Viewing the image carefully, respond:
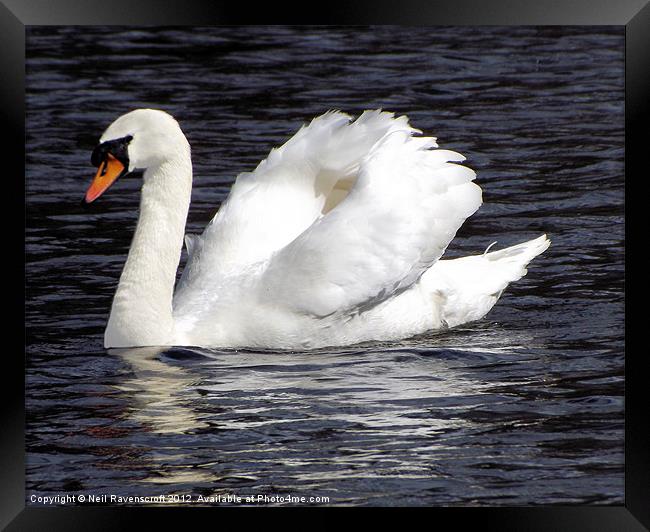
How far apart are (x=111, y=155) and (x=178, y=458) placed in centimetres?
212

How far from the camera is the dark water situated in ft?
25.5

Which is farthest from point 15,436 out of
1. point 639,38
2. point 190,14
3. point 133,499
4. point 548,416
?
point 639,38

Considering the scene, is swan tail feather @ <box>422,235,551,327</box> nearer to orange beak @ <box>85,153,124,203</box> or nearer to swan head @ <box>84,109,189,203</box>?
swan head @ <box>84,109,189,203</box>

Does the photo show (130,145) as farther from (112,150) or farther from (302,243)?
(302,243)

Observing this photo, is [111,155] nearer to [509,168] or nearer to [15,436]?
[15,436]

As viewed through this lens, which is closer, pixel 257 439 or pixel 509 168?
pixel 257 439

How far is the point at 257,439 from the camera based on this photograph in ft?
26.7

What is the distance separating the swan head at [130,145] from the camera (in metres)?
9.38

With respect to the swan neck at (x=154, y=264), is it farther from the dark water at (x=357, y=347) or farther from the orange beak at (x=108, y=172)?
the orange beak at (x=108, y=172)

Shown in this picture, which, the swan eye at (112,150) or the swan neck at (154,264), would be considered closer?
the swan eye at (112,150)

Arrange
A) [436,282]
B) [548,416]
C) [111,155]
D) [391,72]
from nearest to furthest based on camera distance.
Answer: [548,416] → [111,155] → [436,282] → [391,72]

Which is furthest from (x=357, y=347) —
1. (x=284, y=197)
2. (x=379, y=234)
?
(x=284, y=197)

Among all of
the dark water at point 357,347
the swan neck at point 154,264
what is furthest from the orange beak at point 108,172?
the dark water at point 357,347

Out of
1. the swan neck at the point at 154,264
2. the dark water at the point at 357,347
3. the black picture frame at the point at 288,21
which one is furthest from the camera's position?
the swan neck at the point at 154,264
